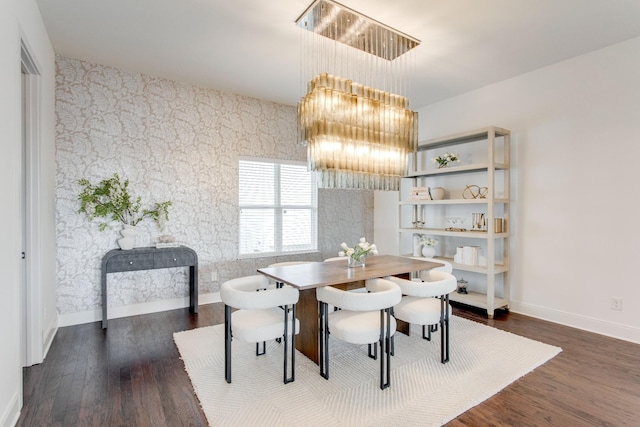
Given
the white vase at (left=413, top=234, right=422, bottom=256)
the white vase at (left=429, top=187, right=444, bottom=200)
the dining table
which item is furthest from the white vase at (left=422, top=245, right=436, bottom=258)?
the dining table

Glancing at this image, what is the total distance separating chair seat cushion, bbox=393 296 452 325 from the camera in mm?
2686

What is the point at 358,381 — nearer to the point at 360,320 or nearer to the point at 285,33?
the point at 360,320

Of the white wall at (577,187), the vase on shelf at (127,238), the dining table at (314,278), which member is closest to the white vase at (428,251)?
the white wall at (577,187)

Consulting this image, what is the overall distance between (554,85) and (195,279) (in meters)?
4.77

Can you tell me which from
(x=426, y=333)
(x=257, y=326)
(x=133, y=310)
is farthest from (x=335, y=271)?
(x=133, y=310)

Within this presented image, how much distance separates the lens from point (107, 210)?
3711 mm

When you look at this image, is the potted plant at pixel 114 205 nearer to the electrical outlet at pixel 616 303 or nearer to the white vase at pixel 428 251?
the white vase at pixel 428 251

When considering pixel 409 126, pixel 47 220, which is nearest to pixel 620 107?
pixel 409 126

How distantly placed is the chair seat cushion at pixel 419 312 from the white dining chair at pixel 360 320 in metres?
0.23

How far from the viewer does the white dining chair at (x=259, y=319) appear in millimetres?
2293

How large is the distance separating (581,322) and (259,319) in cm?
346

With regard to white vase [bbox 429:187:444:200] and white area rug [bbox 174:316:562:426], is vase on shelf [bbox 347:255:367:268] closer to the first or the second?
white area rug [bbox 174:316:562:426]

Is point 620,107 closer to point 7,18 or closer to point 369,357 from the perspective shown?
point 369,357

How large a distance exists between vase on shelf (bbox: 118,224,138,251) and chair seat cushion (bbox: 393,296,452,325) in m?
3.05
